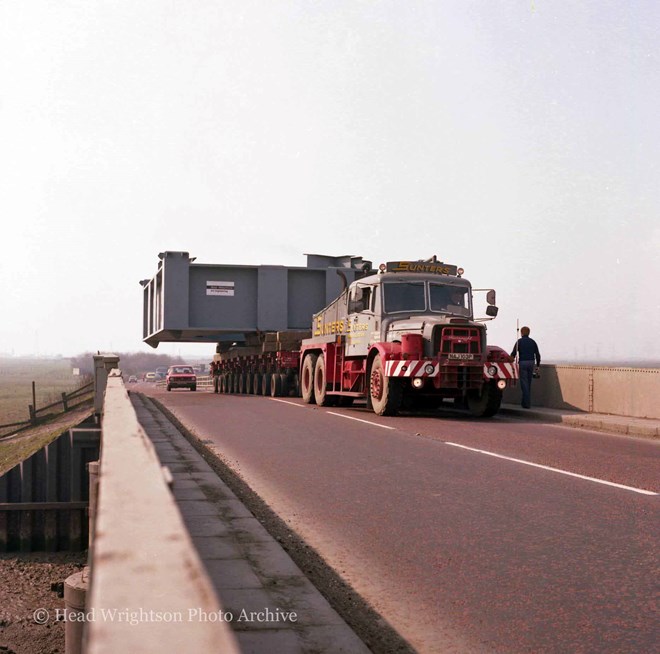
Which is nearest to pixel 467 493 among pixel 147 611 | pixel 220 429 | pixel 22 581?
pixel 22 581

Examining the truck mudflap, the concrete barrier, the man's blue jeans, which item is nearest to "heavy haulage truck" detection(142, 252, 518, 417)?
the truck mudflap

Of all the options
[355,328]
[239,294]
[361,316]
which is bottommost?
[355,328]

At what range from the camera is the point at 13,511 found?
32.2ft

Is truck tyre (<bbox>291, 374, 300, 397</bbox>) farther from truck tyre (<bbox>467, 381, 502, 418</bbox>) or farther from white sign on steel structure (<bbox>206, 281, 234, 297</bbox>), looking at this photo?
truck tyre (<bbox>467, 381, 502, 418</bbox>)

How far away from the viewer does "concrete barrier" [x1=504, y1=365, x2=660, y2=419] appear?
47.3ft

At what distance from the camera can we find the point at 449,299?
16.7m

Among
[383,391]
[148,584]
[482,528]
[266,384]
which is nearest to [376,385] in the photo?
[383,391]

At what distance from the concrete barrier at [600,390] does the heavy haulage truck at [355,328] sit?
1.88 m

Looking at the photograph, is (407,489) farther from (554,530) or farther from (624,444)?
(624,444)

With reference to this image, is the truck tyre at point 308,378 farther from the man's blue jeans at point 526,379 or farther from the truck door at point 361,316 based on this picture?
the man's blue jeans at point 526,379

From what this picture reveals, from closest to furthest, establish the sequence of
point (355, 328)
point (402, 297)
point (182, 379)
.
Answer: point (402, 297)
point (355, 328)
point (182, 379)

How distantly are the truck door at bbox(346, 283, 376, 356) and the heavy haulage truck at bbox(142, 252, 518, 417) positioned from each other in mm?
Answer: 22

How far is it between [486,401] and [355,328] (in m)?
3.46

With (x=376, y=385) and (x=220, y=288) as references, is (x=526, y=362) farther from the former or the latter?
(x=220, y=288)
